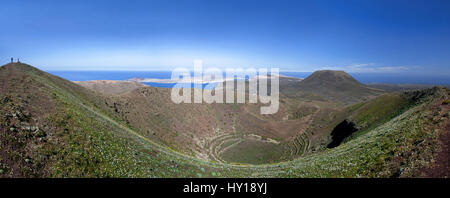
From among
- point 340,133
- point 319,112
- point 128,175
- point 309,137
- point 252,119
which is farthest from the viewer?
point 319,112

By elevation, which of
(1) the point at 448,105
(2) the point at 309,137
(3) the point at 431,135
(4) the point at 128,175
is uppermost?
(1) the point at 448,105

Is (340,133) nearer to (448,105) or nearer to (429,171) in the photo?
(448,105)

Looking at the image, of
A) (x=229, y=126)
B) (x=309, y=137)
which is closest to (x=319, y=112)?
(x=309, y=137)

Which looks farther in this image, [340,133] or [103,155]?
[340,133]

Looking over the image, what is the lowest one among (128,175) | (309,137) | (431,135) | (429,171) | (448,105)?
(309,137)

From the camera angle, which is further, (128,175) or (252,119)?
(252,119)

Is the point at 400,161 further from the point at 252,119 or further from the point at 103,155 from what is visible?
the point at 252,119
